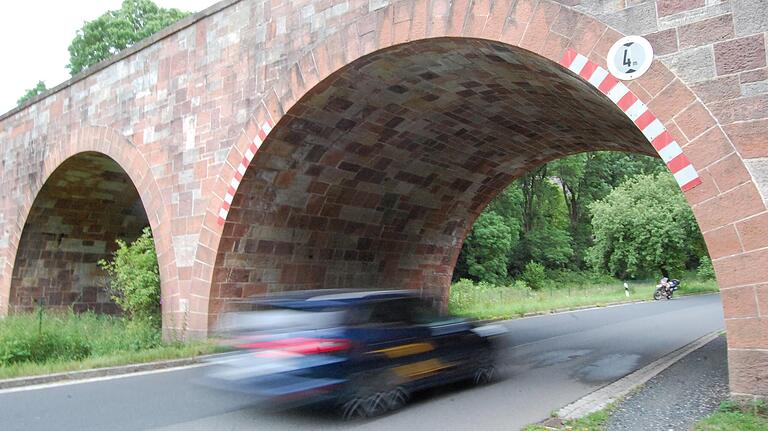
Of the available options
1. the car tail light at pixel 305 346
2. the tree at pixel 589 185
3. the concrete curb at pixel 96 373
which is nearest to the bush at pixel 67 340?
the concrete curb at pixel 96 373

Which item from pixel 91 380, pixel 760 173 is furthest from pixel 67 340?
pixel 760 173

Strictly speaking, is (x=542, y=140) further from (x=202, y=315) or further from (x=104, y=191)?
(x=104, y=191)

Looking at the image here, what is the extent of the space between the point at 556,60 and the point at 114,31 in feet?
114

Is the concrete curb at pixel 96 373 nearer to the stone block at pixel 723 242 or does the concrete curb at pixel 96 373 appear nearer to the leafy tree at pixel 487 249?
the stone block at pixel 723 242

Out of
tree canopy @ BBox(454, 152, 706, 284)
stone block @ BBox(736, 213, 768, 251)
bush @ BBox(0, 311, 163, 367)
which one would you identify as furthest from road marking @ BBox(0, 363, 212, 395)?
tree canopy @ BBox(454, 152, 706, 284)

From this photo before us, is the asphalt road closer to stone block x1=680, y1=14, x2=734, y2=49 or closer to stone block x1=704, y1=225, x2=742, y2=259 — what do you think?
stone block x1=704, y1=225, x2=742, y2=259

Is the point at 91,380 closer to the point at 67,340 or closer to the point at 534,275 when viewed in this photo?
the point at 67,340

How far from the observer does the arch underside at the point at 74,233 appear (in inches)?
637

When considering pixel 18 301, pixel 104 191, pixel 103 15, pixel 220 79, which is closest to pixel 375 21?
pixel 220 79

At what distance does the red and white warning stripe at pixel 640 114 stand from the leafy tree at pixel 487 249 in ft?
91.5

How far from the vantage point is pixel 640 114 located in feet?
19.2

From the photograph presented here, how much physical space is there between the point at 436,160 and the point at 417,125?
1.81 m

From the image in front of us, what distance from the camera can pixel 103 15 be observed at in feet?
118

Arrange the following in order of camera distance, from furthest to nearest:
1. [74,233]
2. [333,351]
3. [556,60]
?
[74,233]
[556,60]
[333,351]
